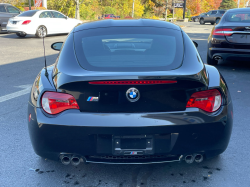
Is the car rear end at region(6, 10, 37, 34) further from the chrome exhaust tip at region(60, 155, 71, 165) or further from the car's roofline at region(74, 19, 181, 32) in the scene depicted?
the chrome exhaust tip at region(60, 155, 71, 165)

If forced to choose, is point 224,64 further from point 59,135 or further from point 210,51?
point 59,135

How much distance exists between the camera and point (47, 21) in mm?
17328

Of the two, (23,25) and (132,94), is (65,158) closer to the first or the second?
(132,94)

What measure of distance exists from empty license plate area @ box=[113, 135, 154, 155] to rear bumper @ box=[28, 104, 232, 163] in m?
0.03

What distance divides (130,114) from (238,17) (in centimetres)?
643

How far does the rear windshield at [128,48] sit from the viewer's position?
285 centimetres

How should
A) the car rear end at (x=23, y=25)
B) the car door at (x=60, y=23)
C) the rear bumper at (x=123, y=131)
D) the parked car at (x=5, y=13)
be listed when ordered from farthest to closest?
the parked car at (x=5, y=13), the car door at (x=60, y=23), the car rear end at (x=23, y=25), the rear bumper at (x=123, y=131)

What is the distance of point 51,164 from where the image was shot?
322 cm

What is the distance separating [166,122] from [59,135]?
2.85ft

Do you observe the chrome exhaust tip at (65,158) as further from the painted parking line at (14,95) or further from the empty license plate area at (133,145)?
the painted parking line at (14,95)

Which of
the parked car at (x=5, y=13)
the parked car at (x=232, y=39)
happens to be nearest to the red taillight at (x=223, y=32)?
the parked car at (x=232, y=39)

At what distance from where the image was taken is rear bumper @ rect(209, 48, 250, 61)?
754 cm

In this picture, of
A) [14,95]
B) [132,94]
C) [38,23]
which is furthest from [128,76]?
[38,23]

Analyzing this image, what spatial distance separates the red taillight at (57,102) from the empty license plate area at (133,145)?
451mm
